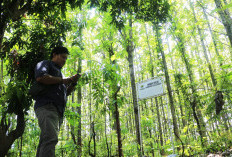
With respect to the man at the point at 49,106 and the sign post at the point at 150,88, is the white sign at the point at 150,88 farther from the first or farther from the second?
the man at the point at 49,106

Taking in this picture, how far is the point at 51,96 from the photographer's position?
203 centimetres

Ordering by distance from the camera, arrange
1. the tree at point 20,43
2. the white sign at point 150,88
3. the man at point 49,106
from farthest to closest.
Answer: the white sign at point 150,88
the tree at point 20,43
the man at point 49,106

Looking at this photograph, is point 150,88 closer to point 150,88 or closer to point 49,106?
point 150,88

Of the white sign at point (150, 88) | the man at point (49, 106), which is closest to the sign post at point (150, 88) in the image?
the white sign at point (150, 88)

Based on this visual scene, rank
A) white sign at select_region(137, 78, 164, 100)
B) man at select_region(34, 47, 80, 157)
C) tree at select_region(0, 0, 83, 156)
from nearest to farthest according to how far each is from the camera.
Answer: man at select_region(34, 47, 80, 157)
tree at select_region(0, 0, 83, 156)
white sign at select_region(137, 78, 164, 100)

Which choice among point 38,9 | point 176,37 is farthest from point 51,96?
point 176,37

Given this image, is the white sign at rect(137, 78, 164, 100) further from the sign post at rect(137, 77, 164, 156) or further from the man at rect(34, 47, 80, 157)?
the man at rect(34, 47, 80, 157)

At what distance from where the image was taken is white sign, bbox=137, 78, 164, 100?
4285 millimetres

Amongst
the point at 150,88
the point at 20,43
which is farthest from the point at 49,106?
the point at 150,88

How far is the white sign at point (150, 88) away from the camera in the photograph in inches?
169

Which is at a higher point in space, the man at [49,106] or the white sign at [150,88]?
the white sign at [150,88]

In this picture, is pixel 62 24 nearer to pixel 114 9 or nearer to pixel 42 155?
pixel 114 9

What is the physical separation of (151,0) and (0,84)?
3415mm

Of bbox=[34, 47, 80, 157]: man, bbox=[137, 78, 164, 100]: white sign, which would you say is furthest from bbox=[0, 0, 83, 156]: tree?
bbox=[137, 78, 164, 100]: white sign
